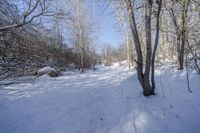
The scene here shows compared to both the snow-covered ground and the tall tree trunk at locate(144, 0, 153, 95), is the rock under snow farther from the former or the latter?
the tall tree trunk at locate(144, 0, 153, 95)

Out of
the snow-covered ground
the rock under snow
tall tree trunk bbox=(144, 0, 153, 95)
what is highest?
tall tree trunk bbox=(144, 0, 153, 95)

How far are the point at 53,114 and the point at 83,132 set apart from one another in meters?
1.58

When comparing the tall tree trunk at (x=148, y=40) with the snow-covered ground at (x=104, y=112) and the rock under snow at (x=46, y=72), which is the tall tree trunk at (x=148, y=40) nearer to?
the snow-covered ground at (x=104, y=112)

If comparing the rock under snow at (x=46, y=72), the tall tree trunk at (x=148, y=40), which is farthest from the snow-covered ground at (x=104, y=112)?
the rock under snow at (x=46, y=72)

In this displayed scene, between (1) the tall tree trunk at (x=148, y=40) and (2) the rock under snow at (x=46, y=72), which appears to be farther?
(2) the rock under snow at (x=46, y=72)

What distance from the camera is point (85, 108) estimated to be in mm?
6773

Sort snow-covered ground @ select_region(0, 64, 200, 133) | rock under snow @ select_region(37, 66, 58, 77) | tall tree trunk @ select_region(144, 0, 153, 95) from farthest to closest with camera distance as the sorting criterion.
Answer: rock under snow @ select_region(37, 66, 58, 77) → tall tree trunk @ select_region(144, 0, 153, 95) → snow-covered ground @ select_region(0, 64, 200, 133)

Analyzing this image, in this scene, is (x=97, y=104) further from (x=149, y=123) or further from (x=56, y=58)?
(x=56, y=58)

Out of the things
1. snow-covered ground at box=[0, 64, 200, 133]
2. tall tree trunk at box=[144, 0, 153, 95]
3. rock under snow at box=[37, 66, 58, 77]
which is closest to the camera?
snow-covered ground at box=[0, 64, 200, 133]

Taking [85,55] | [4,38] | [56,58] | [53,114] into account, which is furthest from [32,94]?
[85,55]

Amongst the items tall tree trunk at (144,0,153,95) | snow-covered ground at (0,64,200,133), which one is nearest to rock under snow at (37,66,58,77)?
snow-covered ground at (0,64,200,133)

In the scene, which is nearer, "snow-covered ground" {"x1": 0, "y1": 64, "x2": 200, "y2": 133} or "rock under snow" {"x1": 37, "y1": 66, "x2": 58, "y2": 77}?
"snow-covered ground" {"x1": 0, "y1": 64, "x2": 200, "y2": 133}

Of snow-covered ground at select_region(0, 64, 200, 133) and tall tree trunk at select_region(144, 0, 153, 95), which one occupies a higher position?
tall tree trunk at select_region(144, 0, 153, 95)

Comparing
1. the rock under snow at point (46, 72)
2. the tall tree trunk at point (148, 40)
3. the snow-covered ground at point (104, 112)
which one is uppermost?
the tall tree trunk at point (148, 40)
